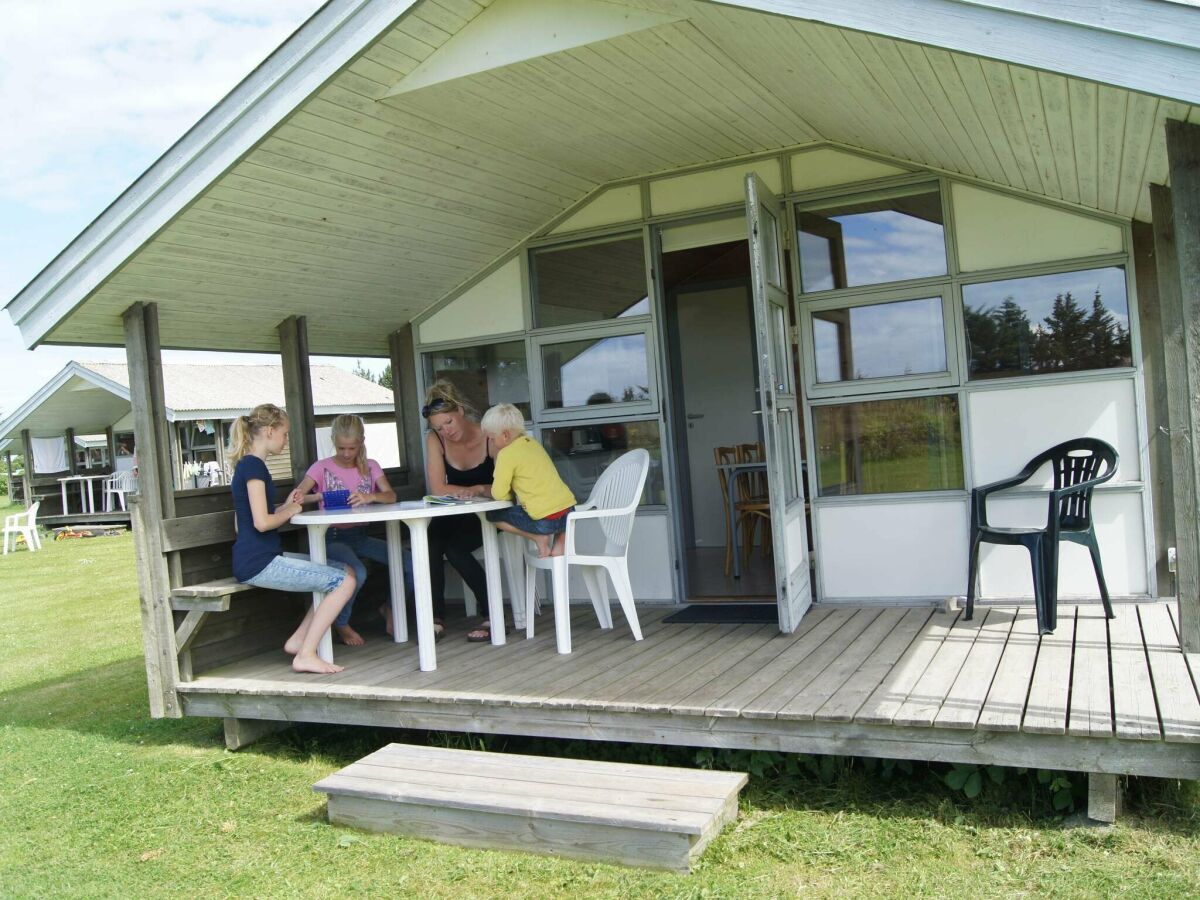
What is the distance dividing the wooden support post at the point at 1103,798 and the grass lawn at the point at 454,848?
59 millimetres

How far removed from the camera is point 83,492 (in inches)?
763

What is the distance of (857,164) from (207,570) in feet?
12.6

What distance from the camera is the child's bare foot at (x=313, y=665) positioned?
4.53 metres

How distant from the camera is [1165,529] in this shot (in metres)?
4.54

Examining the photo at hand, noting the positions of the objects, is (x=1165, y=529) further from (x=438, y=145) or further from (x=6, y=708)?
(x=6, y=708)

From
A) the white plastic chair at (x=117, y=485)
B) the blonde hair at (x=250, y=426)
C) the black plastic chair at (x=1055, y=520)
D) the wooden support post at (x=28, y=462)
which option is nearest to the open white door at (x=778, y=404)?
the black plastic chair at (x=1055, y=520)

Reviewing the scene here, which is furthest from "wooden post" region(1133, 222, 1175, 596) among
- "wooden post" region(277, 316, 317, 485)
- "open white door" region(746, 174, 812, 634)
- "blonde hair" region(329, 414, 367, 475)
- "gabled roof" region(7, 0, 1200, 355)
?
"wooden post" region(277, 316, 317, 485)

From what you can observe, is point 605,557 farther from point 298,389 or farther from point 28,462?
point 28,462

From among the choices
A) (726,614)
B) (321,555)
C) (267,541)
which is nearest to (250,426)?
(267,541)

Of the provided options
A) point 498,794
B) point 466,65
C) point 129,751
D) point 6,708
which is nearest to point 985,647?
point 498,794

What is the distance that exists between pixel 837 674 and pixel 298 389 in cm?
333

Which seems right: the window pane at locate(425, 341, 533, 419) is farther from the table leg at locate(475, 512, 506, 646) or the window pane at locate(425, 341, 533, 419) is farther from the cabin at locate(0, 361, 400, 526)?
the cabin at locate(0, 361, 400, 526)

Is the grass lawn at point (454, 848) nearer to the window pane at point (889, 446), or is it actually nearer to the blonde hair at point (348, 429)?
the blonde hair at point (348, 429)

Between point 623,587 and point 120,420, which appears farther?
point 120,420
